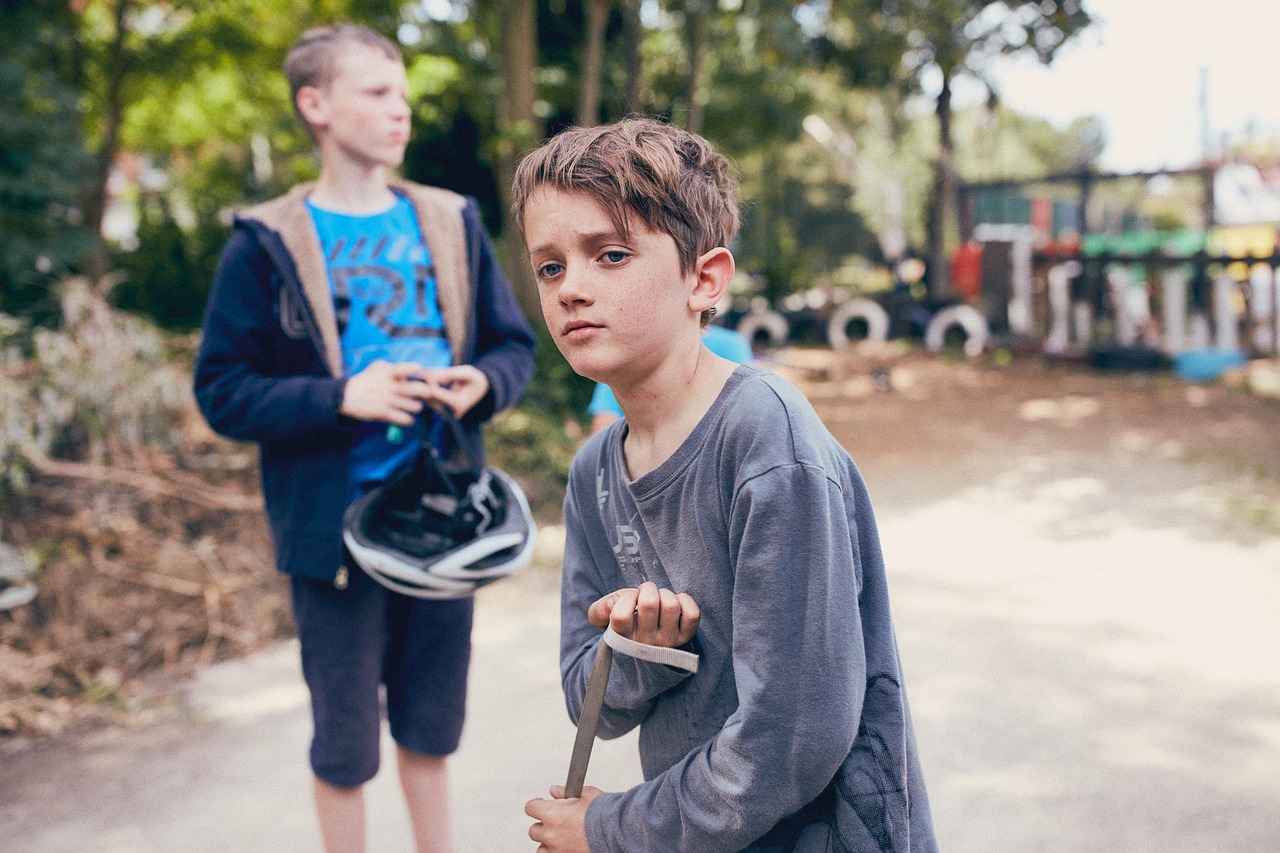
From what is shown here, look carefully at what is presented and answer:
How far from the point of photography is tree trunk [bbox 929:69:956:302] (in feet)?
53.1

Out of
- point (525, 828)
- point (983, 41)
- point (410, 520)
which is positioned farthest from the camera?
point (983, 41)

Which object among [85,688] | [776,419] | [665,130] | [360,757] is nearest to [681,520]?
[776,419]

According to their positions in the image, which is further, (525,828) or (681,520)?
(525,828)

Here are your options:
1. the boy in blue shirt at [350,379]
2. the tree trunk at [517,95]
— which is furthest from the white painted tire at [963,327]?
the boy in blue shirt at [350,379]

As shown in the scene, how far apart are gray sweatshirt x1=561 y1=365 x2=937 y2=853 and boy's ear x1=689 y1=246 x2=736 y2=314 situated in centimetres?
10

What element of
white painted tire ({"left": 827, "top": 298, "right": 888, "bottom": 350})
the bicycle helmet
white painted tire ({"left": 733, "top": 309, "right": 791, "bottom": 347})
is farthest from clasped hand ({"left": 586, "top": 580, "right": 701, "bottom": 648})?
white painted tire ({"left": 827, "top": 298, "right": 888, "bottom": 350})

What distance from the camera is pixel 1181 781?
10.6ft

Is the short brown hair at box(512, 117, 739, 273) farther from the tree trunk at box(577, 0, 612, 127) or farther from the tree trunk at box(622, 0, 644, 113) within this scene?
the tree trunk at box(622, 0, 644, 113)

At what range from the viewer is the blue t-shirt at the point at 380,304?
2.45 meters

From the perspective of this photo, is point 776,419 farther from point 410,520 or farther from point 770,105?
point 770,105

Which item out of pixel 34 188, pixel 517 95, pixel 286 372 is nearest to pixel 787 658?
pixel 286 372

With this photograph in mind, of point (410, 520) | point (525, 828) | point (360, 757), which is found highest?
point (410, 520)

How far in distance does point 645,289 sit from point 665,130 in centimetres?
22

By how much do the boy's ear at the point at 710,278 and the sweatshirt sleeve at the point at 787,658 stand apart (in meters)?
0.29
